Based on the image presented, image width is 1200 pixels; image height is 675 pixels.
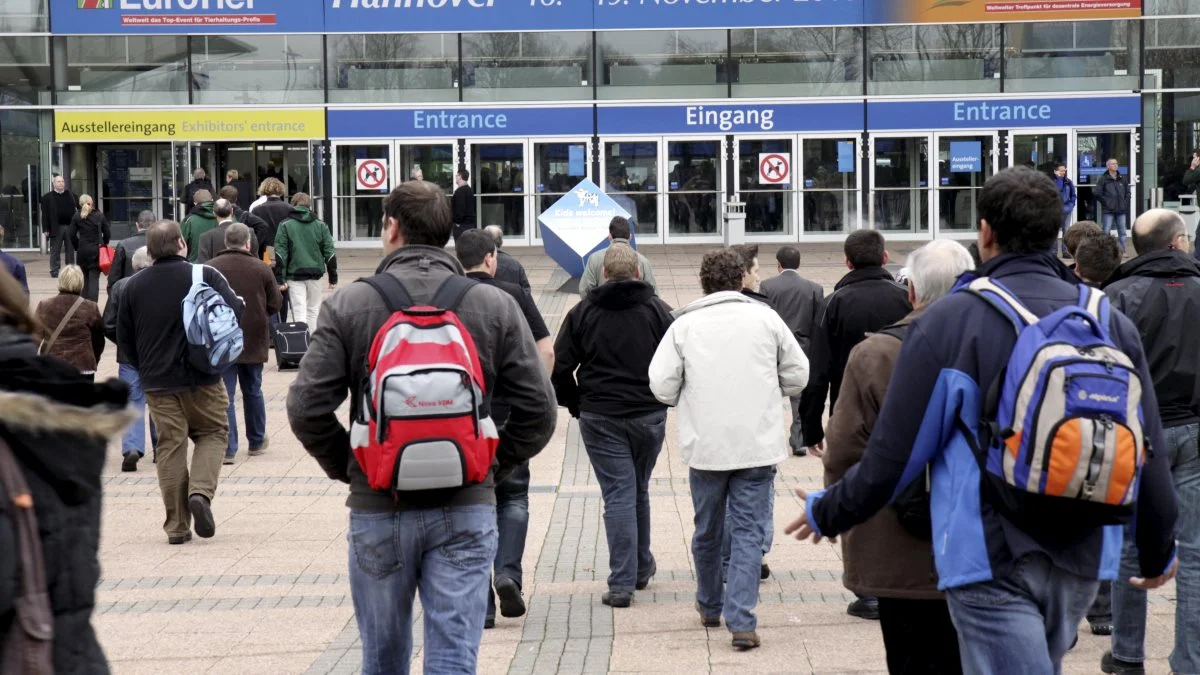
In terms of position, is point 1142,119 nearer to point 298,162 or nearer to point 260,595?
point 298,162

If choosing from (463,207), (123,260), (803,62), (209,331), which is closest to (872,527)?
(209,331)

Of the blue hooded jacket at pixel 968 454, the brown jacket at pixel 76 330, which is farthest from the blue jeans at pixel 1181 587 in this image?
the brown jacket at pixel 76 330

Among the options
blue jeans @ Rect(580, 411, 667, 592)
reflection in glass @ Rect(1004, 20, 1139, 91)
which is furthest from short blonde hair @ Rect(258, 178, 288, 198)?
reflection in glass @ Rect(1004, 20, 1139, 91)

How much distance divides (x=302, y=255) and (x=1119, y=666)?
11.9 meters

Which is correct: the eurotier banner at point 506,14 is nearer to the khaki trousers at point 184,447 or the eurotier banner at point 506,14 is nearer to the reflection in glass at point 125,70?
the reflection in glass at point 125,70

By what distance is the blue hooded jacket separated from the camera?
3512 millimetres

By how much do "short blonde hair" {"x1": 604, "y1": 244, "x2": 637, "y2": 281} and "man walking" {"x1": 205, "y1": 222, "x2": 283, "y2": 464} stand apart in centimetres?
487

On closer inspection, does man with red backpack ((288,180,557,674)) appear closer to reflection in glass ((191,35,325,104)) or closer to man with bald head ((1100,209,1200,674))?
man with bald head ((1100,209,1200,674))

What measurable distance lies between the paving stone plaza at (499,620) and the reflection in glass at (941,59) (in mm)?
21776

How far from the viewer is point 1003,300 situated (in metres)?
3.57

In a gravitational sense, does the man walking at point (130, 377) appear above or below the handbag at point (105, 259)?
below

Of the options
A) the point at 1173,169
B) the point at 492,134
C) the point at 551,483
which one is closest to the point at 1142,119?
the point at 1173,169

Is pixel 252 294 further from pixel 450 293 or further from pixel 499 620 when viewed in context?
pixel 450 293

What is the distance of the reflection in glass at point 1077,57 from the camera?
105 feet
